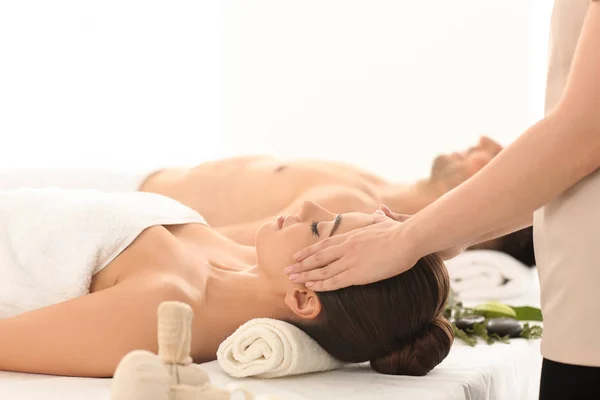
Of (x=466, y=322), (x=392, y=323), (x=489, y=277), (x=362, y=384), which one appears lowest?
(x=489, y=277)

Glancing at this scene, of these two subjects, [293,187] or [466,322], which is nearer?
[466,322]

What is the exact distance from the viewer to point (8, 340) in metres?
1.53

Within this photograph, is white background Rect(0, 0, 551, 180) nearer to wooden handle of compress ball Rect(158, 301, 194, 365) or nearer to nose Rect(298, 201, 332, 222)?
nose Rect(298, 201, 332, 222)

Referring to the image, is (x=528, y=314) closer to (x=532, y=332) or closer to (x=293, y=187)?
(x=532, y=332)

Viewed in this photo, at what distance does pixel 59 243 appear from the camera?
66.5 inches

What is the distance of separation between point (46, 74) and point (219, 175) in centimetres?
137

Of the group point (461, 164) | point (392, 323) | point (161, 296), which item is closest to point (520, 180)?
point (392, 323)

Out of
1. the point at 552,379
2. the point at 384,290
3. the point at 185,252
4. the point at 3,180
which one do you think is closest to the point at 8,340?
the point at 185,252

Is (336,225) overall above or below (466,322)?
above

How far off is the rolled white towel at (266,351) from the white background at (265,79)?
240cm

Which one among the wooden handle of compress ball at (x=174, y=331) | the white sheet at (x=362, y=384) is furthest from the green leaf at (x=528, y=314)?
the wooden handle of compress ball at (x=174, y=331)

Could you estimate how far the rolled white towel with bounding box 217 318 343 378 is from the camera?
1.48 m

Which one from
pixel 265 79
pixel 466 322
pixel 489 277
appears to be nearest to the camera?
pixel 466 322

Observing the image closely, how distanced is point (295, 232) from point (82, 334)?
1.58 ft
